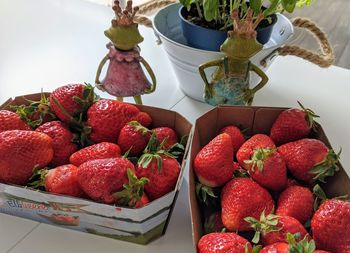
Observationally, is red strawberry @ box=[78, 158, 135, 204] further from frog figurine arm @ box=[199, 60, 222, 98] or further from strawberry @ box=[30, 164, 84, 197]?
frog figurine arm @ box=[199, 60, 222, 98]

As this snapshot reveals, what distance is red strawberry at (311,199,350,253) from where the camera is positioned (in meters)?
0.49

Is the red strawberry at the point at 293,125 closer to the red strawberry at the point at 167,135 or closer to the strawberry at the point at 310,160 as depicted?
the strawberry at the point at 310,160

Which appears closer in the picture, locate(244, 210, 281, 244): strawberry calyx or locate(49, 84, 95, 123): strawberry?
locate(244, 210, 281, 244): strawberry calyx

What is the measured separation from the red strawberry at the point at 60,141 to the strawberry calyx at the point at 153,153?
0.12m

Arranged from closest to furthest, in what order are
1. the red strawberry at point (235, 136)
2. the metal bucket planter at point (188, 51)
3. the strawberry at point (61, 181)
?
the strawberry at point (61, 181)
the red strawberry at point (235, 136)
the metal bucket planter at point (188, 51)

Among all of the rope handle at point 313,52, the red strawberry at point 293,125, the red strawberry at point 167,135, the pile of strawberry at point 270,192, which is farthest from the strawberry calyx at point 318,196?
the rope handle at point 313,52

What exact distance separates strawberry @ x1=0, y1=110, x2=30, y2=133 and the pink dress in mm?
185

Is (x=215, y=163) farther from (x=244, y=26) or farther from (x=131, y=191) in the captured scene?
(x=244, y=26)

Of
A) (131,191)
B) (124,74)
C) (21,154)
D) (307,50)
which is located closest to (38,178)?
(21,154)

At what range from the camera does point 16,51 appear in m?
1.00

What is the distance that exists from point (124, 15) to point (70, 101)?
169mm

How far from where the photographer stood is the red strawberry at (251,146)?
606mm

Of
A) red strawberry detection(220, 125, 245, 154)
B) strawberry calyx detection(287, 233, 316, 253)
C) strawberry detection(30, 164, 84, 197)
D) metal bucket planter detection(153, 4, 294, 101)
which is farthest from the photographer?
metal bucket planter detection(153, 4, 294, 101)

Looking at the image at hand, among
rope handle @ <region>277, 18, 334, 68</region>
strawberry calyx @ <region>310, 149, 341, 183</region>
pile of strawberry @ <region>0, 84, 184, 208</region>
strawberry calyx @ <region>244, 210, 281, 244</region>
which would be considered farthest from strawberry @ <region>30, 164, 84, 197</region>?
rope handle @ <region>277, 18, 334, 68</region>
